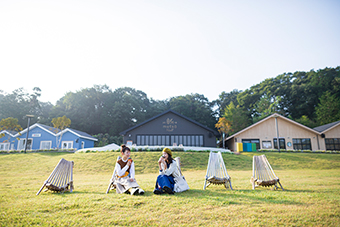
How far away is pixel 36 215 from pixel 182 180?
3.90 metres

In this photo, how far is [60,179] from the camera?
6387 mm

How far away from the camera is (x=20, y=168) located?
15953 mm

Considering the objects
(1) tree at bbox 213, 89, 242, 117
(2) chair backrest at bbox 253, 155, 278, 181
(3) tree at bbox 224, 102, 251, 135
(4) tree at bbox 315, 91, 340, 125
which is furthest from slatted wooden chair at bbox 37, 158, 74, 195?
(1) tree at bbox 213, 89, 242, 117

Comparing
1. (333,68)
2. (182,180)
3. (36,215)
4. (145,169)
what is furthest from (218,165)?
(333,68)

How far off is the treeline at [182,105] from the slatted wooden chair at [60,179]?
32.6m

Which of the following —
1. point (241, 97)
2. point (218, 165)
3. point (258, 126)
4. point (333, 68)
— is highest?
point (333, 68)

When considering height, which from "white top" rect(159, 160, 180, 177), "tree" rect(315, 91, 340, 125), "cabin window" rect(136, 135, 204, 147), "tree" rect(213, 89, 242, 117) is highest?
"tree" rect(213, 89, 242, 117)

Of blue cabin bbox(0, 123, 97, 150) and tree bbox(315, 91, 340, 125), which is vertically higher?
tree bbox(315, 91, 340, 125)

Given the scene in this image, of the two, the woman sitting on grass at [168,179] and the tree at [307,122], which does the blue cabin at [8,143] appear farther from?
Answer: the tree at [307,122]

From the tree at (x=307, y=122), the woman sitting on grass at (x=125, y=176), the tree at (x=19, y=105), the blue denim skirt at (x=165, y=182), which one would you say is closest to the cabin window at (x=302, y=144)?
the tree at (x=307, y=122)

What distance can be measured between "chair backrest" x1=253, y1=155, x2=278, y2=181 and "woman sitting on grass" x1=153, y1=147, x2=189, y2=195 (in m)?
2.72

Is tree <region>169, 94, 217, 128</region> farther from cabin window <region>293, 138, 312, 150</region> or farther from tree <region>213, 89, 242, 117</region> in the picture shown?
cabin window <region>293, 138, 312, 150</region>

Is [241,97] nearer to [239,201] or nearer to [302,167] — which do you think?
[302,167]

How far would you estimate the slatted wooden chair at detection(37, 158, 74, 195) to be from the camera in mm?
6062
